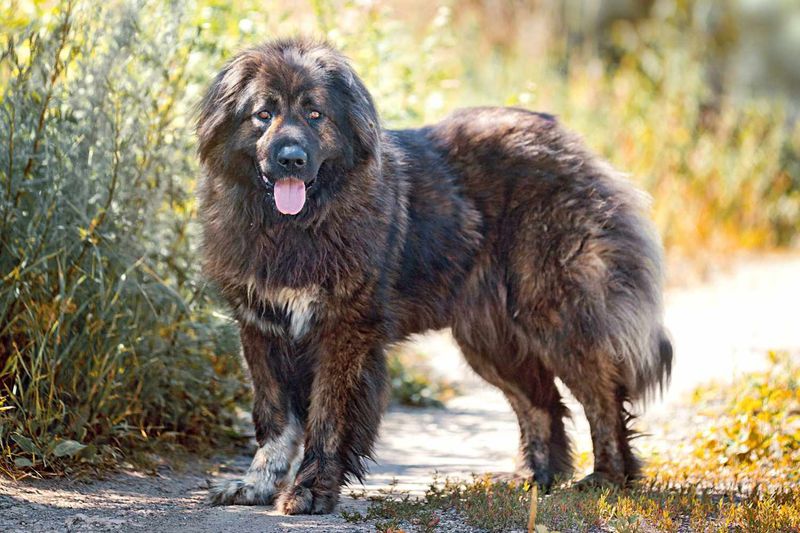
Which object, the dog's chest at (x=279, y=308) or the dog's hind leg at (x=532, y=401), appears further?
the dog's hind leg at (x=532, y=401)

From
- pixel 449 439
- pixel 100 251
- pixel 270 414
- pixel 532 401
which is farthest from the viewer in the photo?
pixel 449 439

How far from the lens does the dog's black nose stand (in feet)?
13.5

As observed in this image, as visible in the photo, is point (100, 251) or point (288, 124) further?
point (100, 251)

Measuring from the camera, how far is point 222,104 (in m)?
4.43

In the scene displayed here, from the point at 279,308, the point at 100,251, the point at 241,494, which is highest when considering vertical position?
the point at 100,251

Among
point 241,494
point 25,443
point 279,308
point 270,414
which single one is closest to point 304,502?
point 241,494

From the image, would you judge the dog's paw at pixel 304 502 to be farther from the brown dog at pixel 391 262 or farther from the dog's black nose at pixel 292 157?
the dog's black nose at pixel 292 157

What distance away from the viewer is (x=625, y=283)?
484 cm

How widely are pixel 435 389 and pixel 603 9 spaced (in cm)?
975

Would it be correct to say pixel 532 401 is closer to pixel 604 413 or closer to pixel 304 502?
pixel 604 413

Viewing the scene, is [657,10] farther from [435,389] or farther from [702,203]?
[435,389]

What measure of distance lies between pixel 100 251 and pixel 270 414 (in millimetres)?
1139

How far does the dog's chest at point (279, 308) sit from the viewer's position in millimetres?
4363

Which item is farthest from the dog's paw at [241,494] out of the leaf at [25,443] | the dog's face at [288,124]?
the dog's face at [288,124]
